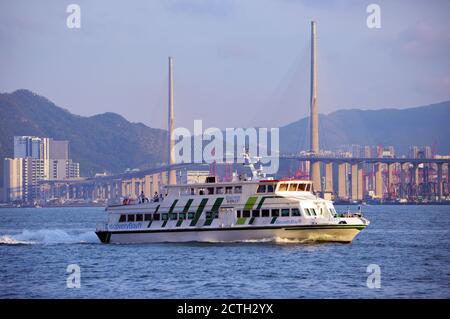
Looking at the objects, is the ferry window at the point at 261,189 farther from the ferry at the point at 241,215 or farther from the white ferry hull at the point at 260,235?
the white ferry hull at the point at 260,235

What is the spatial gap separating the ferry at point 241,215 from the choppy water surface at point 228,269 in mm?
581

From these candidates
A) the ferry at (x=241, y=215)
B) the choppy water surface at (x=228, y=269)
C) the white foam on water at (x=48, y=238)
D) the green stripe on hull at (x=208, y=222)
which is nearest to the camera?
Result: the choppy water surface at (x=228, y=269)

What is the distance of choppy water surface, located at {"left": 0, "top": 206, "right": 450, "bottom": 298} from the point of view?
3272 cm

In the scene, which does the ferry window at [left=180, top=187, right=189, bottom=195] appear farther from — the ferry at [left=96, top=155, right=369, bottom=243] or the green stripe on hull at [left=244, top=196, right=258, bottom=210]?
the green stripe on hull at [left=244, top=196, right=258, bottom=210]

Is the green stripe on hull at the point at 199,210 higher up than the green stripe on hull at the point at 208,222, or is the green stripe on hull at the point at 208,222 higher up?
the green stripe on hull at the point at 199,210

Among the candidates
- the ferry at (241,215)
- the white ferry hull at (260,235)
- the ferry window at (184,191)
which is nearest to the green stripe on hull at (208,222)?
the ferry at (241,215)

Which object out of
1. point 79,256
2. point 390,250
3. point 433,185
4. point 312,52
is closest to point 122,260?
point 79,256

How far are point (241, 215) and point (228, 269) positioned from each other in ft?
26.8

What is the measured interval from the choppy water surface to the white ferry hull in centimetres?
35

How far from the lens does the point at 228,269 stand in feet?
124

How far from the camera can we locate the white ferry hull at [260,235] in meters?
45.1

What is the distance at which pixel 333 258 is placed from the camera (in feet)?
134

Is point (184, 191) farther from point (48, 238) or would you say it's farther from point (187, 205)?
point (48, 238)
